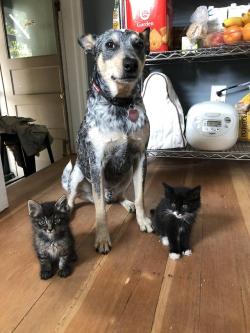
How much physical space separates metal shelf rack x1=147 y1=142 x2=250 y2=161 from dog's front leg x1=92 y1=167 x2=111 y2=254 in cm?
100

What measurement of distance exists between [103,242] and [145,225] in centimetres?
26

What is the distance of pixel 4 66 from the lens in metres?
3.54

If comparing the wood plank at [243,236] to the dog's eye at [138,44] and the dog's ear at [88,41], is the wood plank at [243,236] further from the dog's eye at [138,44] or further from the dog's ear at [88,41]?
the dog's ear at [88,41]

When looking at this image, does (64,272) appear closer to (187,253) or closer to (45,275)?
(45,275)

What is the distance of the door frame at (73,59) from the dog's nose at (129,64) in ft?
5.24

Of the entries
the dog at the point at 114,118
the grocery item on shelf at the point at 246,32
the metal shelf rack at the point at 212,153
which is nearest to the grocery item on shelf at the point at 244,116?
the metal shelf rack at the point at 212,153

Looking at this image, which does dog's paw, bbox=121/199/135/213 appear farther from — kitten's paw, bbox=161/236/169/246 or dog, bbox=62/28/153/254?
kitten's paw, bbox=161/236/169/246

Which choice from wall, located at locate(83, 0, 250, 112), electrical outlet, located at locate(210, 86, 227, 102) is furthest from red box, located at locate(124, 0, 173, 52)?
electrical outlet, located at locate(210, 86, 227, 102)


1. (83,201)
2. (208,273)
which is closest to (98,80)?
(83,201)

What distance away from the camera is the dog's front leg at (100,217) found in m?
1.33

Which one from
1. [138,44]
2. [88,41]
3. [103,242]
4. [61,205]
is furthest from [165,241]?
[88,41]

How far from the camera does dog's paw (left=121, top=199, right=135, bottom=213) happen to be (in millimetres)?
1704

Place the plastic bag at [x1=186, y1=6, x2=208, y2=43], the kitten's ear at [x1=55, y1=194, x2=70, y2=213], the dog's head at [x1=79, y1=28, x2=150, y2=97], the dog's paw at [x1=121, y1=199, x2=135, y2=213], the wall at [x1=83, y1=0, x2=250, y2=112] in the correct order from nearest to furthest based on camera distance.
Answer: the kitten's ear at [x1=55, y1=194, x2=70, y2=213]
the dog's head at [x1=79, y1=28, x2=150, y2=97]
the dog's paw at [x1=121, y1=199, x2=135, y2=213]
the plastic bag at [x1=186, y1=6, x2=208, y2=43]
the wall at [x1=83, y1=0, x2=250, y2=112]

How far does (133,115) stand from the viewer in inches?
54.2
